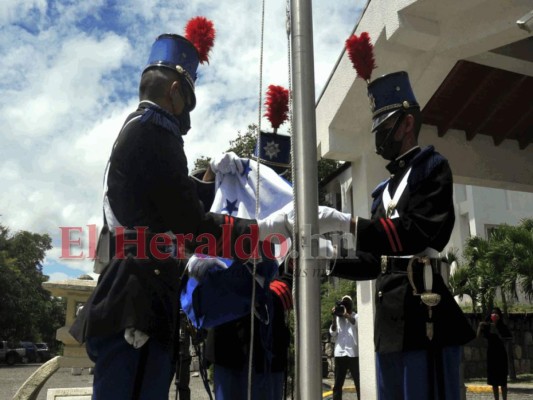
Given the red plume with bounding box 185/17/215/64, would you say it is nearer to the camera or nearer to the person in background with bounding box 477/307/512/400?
the camera

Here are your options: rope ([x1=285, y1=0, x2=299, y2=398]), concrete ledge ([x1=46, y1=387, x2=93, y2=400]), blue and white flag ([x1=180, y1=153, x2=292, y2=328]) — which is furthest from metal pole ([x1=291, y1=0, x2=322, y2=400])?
concrete ledge ([x1=46, y1=387, x2=93, y2=400])

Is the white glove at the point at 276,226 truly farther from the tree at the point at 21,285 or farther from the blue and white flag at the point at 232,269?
the tree at the point at 21,285

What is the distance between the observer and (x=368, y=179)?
693 cm

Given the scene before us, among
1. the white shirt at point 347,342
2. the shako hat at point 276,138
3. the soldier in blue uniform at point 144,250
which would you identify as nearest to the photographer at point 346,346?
the white shirt at point 347,342

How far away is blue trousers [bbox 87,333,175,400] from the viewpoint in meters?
1.99

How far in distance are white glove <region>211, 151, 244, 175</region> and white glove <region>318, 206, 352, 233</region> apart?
756 millimetres

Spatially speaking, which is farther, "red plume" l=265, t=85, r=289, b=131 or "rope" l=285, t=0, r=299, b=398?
"red plume" l=265, t=85, r=289, b=131

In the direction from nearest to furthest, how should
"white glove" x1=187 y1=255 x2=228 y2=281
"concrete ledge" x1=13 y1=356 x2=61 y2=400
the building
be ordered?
"white glove" x1=187 y1=255 x2=228 y2=281 → "concrete ledge" x1=13 y1=356 x2=61 y2=400 → the building

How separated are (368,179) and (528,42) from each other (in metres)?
2.48

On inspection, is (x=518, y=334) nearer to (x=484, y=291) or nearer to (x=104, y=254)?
(x=484, y=291)

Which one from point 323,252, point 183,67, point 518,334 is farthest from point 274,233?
point 518,334

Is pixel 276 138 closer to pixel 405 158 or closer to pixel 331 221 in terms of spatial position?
pixel 405 158

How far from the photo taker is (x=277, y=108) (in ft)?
11.3

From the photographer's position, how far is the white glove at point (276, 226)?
2.12 meters
